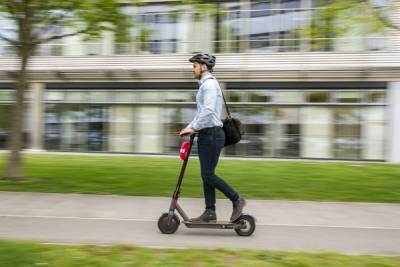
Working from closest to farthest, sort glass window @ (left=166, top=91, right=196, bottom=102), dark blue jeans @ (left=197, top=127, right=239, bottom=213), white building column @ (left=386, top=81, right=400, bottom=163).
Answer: dark blue jeans @ (left=197, top=127, right=239, bottom=213) < white building column @ (left=386, top=81, right=400, bottom=163) < glass window @ (left=166, top=91, right=196, bottom=102)

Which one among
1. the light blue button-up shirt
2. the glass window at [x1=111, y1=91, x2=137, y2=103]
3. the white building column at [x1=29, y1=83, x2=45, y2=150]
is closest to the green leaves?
the light blue button-up shirt

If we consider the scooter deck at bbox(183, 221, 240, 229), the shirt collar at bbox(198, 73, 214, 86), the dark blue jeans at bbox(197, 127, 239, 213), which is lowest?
the scooter deck at bbox(183, 221, 240, 229)

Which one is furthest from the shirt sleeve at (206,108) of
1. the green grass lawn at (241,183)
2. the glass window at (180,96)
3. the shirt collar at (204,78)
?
the glass window at (180,96)

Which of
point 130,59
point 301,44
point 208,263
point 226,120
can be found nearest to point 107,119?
point 130,59

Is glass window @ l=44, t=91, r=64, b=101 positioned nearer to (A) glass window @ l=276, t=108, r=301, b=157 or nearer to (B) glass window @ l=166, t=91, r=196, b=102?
(B) glass window @ l=166, t=91, r=196, b=102

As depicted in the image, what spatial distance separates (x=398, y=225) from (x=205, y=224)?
102 inches

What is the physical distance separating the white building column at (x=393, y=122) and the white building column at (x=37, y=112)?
49.3 feet

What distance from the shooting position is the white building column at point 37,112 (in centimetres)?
2359

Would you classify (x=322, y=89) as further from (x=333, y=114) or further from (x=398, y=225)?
(x=398, y=225)

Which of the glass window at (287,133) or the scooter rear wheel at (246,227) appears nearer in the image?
the scooter rear wheel at (246,227)

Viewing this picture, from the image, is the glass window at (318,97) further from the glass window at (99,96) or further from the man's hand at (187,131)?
the man's hand at (187,131)

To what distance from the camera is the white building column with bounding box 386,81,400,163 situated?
20.2 meters

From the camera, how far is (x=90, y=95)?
2311 centimetres

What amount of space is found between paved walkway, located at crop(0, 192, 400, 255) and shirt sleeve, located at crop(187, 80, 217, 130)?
1.23 m
